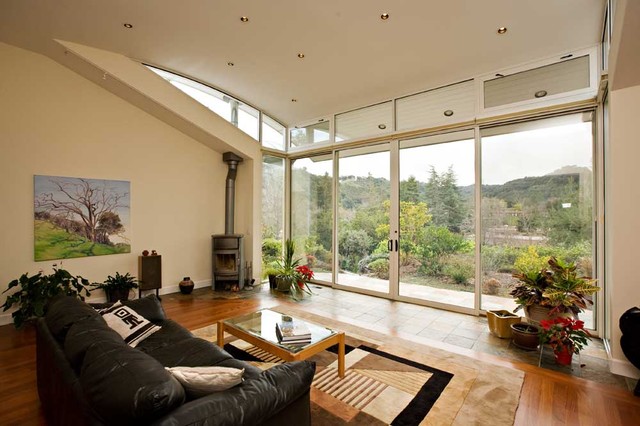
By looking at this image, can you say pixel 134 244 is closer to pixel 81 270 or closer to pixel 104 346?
pixel 81 270

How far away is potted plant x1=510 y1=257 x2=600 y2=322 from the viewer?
316 centimetres

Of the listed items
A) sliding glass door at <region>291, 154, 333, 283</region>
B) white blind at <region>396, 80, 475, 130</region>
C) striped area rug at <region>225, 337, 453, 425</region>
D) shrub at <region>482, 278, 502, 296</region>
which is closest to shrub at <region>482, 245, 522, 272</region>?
shrub at <region>482, 278, 502, 296</region>

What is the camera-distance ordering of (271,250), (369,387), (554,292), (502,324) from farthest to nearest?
(271,250), (502,324), (554,292), (369,387)

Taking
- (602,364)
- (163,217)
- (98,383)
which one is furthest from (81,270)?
(602,364)

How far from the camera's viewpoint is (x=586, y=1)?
9.63ft

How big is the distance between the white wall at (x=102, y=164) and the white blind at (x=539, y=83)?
464cm

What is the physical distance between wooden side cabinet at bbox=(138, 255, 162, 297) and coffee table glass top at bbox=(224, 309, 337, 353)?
8.87 feet

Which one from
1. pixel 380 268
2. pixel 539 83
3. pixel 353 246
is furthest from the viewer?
pixel 353 246

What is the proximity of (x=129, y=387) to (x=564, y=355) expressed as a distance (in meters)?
3.57

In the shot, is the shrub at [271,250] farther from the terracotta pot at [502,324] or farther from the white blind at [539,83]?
the white blind at [539,83]

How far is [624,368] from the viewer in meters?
2.76

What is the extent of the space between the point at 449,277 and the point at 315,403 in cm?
308

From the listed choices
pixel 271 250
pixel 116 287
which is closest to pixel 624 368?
pixel 271 250

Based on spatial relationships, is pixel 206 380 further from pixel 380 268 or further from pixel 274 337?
pixel 380 268
